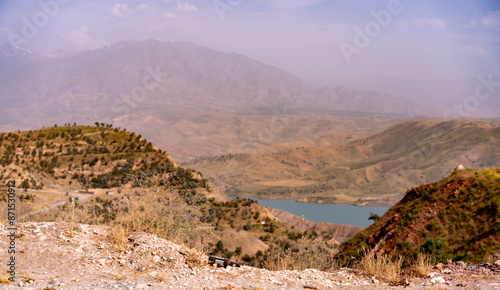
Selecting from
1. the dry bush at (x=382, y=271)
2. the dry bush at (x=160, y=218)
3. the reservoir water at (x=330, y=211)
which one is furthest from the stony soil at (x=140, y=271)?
the reservoir water at (x=330, y=211)

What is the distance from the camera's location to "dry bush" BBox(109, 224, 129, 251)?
7273 millimetres

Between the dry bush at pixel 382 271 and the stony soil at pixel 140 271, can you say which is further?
the dry bush at pixel 382 271

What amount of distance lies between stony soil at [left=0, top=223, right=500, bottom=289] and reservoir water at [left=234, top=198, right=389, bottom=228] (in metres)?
94.2

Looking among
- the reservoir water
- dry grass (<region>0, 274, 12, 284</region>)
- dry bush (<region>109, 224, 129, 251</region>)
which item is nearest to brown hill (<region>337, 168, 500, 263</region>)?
dry bush (<region>109, 224, 129, 251</region>)

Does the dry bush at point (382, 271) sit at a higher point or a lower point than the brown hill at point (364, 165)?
higher

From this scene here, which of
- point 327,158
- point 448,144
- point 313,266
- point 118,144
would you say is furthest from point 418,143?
point 313,266

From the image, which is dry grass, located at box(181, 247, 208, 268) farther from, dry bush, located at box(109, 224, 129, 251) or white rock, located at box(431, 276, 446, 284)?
white rock, located at box(431, 276, 446, 284)

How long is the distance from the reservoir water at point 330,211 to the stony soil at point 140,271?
94194mm

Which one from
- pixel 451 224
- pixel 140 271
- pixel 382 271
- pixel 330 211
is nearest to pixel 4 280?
pixel 140 271

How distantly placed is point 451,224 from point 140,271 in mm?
9892

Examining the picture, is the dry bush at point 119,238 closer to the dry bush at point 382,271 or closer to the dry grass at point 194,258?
the dry grass at point 194,258

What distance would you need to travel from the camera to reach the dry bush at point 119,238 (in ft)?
23.9

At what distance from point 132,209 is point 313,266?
4.23 metres

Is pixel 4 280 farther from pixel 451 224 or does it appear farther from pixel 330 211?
pixel 330 211
